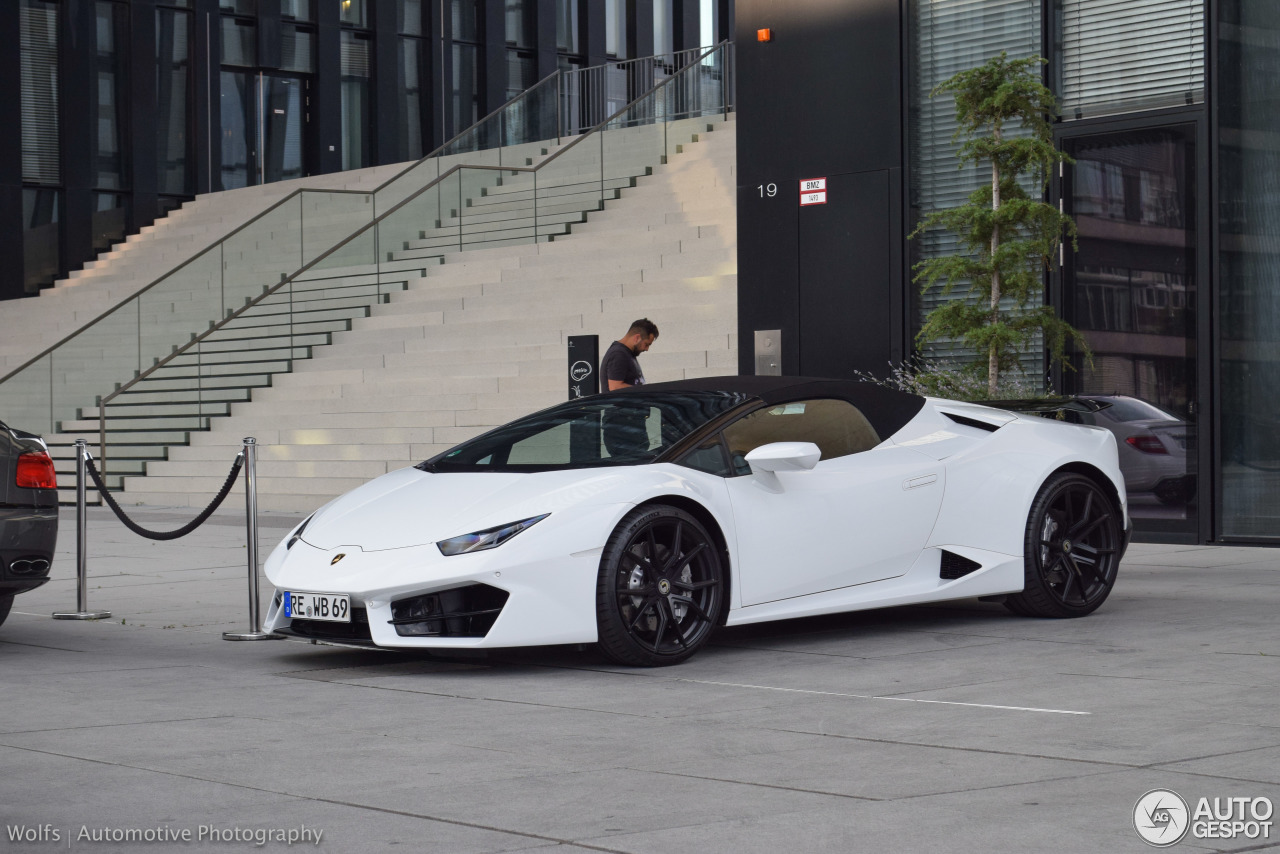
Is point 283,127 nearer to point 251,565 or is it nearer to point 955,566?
point 251,565

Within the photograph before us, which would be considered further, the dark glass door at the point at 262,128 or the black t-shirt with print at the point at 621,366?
the dark glass door at the point at 262,128

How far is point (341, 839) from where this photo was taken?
3.96m

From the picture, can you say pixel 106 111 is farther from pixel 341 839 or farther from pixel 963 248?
pixel 341 839

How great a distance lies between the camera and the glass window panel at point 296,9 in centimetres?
3509

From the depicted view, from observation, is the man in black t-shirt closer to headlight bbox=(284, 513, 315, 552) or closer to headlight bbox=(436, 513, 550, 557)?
headlight bbox=(284, 513, 315, 552)

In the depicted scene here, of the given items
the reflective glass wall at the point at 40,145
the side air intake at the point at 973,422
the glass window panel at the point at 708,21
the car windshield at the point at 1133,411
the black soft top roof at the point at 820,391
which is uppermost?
the glass window panel at the point at 708,21

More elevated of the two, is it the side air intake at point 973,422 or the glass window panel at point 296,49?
the glass window panel at point 296,49

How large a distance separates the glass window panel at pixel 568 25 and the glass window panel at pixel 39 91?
12.7 metres

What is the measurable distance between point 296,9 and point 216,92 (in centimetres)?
293

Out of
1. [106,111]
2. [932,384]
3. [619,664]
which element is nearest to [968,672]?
[619,664]

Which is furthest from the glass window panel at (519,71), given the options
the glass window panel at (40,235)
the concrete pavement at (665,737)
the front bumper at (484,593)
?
the front bumper at (484,593)

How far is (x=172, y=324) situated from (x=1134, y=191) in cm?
1362

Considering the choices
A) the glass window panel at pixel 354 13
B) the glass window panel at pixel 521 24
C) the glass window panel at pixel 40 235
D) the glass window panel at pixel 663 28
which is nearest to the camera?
the glass window panel at pixel 40 235

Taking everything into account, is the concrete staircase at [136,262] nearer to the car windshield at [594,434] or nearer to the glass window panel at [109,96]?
the glass window panel at [109,96]
